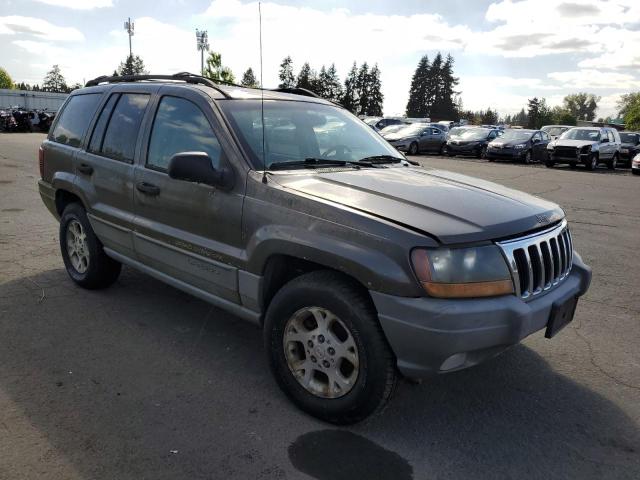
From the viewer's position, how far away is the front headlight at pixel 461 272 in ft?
8.19

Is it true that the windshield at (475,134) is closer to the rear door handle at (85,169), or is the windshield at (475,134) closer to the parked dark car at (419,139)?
the parked dark car at (419,139)

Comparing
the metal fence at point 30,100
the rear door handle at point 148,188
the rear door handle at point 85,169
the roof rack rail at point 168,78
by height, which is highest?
the metal fence at point 30,100

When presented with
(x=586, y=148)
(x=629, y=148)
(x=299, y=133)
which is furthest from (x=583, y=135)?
(x=299, y=133)

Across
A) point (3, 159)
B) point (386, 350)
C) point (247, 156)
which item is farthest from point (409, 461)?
point (3, 159)

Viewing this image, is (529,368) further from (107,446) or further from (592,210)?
(592,210)

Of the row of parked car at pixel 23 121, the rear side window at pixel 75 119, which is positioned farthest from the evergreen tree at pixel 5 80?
the rear side window at pixel 75 119

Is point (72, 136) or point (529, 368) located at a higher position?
point (72, 136)

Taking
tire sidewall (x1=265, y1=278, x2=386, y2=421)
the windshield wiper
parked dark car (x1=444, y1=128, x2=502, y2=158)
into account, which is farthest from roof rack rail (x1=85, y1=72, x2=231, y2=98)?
parked dark car (x1=444, y1=128, x2=502, y2=158)

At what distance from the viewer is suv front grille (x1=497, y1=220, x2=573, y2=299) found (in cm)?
268

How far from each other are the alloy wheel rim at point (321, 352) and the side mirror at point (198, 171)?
0.93 meters

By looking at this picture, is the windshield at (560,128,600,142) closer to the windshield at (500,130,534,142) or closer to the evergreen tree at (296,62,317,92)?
the windshield at (500,130,534,142)

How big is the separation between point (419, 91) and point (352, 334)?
105172 mm

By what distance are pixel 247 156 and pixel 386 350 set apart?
1457 millimetres

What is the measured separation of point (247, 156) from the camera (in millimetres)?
3271
